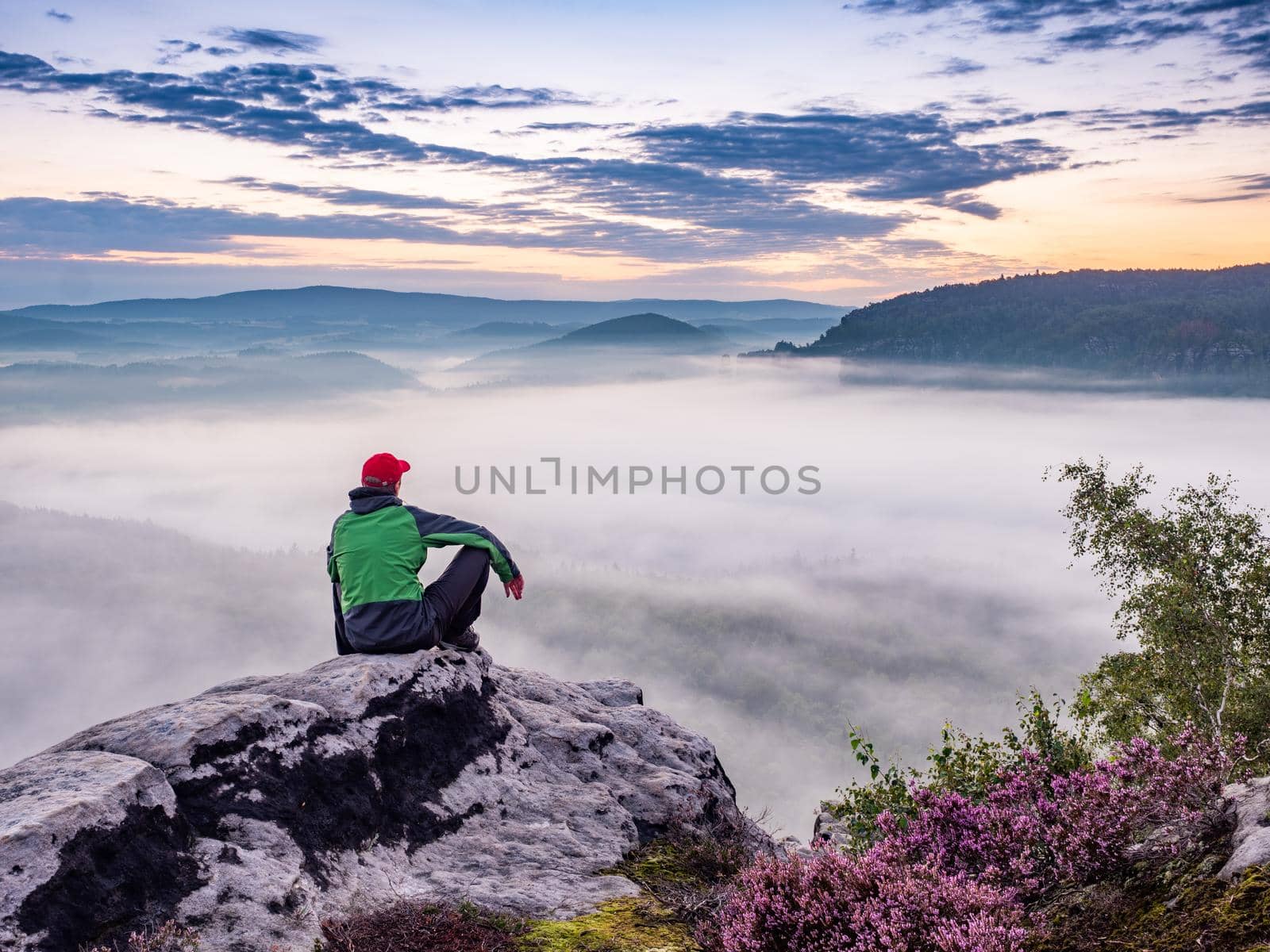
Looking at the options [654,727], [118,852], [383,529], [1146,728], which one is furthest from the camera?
[1146,728]

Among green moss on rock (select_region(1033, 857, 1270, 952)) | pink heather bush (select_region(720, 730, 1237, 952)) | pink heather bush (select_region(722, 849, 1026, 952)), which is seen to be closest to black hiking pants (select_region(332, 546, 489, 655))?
pink heather bush (select_region(720, 730, 1237, 952))

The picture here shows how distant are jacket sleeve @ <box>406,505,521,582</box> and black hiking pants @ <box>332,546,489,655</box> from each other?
0.11m

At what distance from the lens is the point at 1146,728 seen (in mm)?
25609

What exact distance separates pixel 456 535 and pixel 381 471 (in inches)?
40.8

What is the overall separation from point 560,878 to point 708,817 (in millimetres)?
2549

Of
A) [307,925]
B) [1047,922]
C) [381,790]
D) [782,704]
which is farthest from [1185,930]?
[782,704]

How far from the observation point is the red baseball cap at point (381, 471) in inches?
367

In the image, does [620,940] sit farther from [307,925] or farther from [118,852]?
[118,852]

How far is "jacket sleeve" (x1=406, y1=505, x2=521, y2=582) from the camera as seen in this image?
932 cm

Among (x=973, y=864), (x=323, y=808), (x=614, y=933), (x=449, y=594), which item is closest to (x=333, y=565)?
(x=449, y=594)

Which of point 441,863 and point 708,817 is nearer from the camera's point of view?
point 441,863

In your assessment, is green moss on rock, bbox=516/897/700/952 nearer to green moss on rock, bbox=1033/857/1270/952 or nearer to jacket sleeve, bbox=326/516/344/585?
green moss on rock, bbox=1033/857/1270/952

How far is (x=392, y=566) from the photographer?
9.08 meters

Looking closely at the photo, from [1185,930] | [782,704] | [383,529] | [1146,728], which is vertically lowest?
[782,704]
